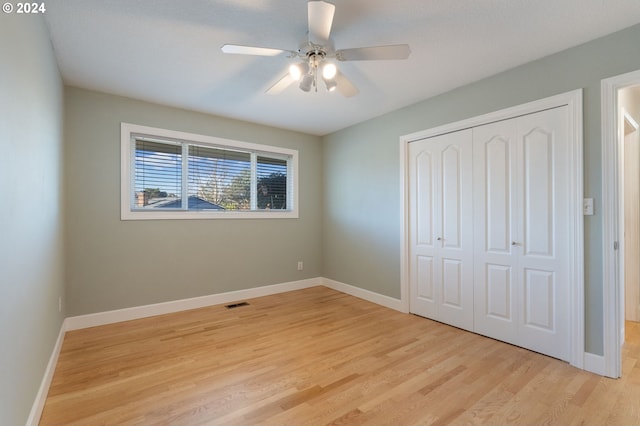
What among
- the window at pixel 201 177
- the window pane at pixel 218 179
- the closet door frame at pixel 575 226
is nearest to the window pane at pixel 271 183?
the window at pixel 201 177

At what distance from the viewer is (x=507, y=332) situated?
279 cm

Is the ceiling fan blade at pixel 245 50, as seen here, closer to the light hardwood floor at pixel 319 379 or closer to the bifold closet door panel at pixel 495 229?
the bifold closet door panel at pixel 495 229

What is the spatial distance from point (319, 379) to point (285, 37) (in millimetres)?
2603

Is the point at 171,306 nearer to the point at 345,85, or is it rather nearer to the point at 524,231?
the point at 345,85

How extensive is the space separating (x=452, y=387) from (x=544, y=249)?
1.45 meters

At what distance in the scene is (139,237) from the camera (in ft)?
11.5

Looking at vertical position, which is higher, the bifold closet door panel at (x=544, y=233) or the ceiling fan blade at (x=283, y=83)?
the ceiling fan blade at (x=283, y=83)

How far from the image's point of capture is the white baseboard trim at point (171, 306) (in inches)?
125

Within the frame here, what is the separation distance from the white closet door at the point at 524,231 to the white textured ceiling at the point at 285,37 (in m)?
0.65

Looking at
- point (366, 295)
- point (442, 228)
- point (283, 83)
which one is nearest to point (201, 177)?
point (283, 83)

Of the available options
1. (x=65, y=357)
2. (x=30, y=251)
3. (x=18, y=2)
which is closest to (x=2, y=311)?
(x=30, y=251)

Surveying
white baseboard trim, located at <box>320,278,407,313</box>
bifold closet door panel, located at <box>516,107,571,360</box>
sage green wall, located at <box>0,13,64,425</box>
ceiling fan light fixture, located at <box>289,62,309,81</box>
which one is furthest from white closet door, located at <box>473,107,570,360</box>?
sage green wall, located at <box>0,13,64,425</box>

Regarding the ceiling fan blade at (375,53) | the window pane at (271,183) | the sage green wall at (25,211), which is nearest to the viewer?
the sage green wall at (25,211)

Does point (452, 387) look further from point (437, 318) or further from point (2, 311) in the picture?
point (2, 311)
